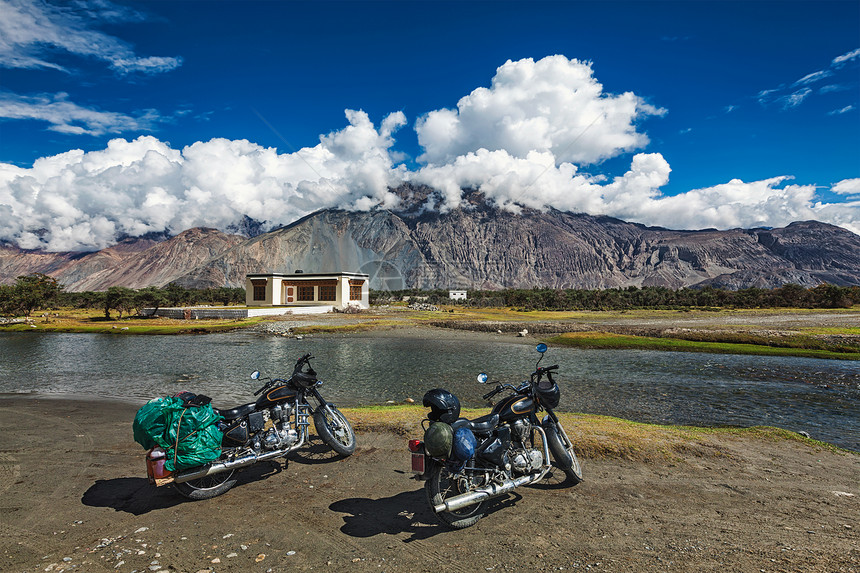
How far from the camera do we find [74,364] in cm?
2556

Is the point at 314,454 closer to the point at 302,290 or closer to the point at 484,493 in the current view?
the point at 484,493

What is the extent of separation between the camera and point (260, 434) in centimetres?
706

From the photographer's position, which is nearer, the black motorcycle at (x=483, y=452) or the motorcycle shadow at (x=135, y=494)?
the black motorcycle at (x=483, y=452)

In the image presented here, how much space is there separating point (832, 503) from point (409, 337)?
40003 millimetres

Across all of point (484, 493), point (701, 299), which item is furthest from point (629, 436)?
point (701, 299)

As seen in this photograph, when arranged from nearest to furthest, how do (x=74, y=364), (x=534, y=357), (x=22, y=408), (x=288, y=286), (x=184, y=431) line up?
(x=184, y=431), (x=22, y=408), (x=74, y=364), (x=534, y=357), (x=288, y=286)

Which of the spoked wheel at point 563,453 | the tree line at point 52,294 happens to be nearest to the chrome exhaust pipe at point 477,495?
the spoked wheel at point 563,453

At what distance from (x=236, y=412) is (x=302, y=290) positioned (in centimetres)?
9164

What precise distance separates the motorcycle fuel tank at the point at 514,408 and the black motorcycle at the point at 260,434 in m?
3.10

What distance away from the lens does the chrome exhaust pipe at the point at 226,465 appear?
604cm

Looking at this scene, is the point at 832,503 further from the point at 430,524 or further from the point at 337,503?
the point at 337,503

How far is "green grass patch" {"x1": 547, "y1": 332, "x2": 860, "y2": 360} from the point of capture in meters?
30.8

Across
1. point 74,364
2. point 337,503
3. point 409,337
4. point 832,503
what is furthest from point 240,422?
point 409,337

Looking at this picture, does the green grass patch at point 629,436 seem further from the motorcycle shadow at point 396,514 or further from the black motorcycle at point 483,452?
the motorcycle shadow at point 396,514
